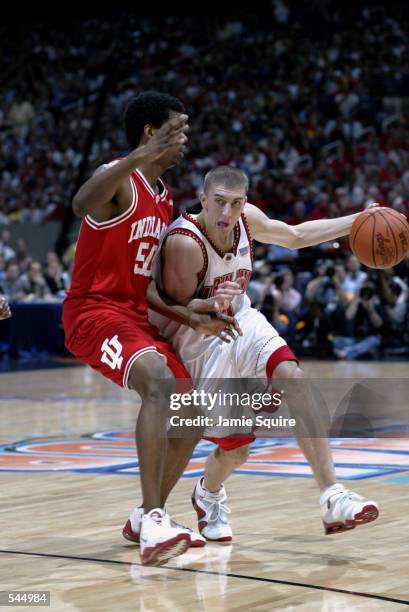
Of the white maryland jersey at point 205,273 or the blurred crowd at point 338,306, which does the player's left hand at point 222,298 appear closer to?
the white maryland jersey at point 205,273

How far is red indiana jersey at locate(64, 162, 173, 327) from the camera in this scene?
181 inches

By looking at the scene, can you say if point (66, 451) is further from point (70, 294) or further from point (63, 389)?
point (63, 389)

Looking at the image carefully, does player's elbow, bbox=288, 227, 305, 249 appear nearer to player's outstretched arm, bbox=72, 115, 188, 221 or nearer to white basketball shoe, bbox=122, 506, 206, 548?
player's outstretched arm, bbox=72, 115, 188, 221

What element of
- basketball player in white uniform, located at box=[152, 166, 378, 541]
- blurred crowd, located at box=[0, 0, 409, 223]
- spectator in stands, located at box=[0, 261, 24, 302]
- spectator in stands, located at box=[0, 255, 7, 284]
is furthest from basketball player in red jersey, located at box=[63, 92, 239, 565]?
spectator in stands, located at box=[0, 255, 7, 284]

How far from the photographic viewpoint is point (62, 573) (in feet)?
13.3

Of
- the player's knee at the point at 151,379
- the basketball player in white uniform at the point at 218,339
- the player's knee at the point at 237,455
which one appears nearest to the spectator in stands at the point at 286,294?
the basketball player in white uniform at the point at 218,339

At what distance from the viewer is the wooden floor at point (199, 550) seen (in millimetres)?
3689

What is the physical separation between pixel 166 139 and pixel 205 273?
2.13 feet

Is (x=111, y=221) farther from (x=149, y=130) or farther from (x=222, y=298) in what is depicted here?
(x=222, y=298)

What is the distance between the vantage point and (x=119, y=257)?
4.61 m

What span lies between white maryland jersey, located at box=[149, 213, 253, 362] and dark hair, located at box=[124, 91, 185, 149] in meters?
0.41

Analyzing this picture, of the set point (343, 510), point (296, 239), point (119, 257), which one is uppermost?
point (296, 239)

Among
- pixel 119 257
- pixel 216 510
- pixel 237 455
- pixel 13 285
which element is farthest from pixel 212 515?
pixel 13 285

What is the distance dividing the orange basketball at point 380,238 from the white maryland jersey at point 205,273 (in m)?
0.53
